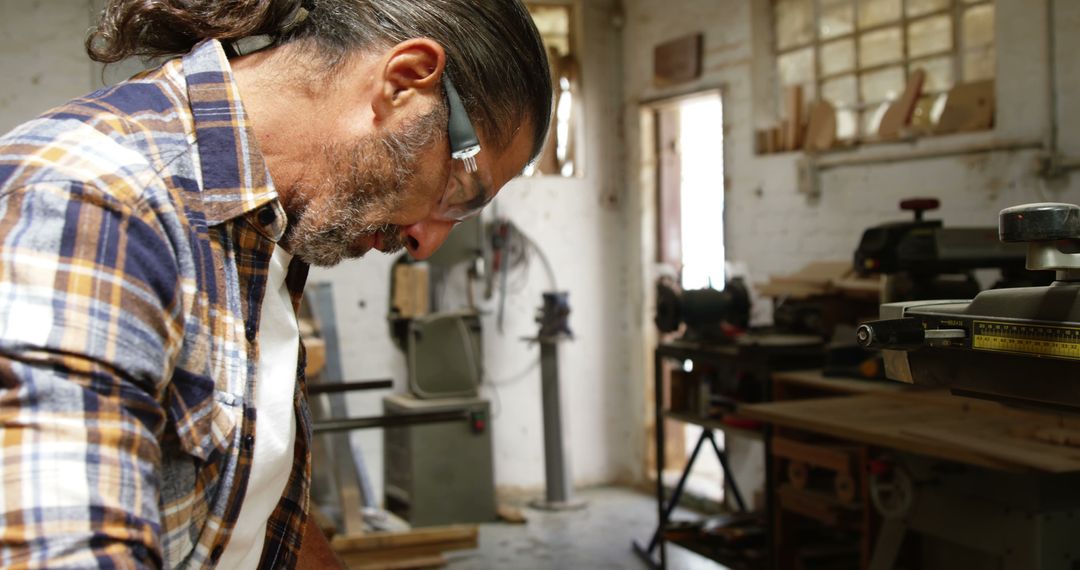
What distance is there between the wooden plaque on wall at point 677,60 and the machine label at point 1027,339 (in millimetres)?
3891

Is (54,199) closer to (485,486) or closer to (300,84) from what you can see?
(300,84)

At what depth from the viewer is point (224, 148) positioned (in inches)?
31.5

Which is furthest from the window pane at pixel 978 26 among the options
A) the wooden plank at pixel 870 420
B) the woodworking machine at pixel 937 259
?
the wooden plank at pixel 870 420

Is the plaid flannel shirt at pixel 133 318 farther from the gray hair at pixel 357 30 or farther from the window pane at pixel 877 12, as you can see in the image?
Answer: the window pane at pixel 877 12

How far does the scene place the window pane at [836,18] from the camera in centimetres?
383

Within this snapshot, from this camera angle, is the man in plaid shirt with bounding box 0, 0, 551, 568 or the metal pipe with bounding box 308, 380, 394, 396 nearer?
the man in plaid shirt with bounding box 0, 0, 551, 568

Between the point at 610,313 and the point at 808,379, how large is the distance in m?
2.26

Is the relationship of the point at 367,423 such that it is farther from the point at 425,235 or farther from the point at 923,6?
the point at 923,6

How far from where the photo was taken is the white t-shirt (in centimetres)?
92

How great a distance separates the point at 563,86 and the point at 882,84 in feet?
6.34

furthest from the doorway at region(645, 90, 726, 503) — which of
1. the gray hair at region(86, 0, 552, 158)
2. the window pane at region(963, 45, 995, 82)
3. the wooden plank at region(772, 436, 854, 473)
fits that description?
the gray hair at region(86, 0, 552, 158)

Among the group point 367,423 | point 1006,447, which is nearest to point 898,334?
point 1006,447

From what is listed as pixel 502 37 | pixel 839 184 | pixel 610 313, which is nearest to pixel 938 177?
pixel 839 184

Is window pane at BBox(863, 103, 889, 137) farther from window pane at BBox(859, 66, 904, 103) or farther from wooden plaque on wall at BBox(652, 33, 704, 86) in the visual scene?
wooden plaque on wall at BBox(652, 33, 704, 86)
